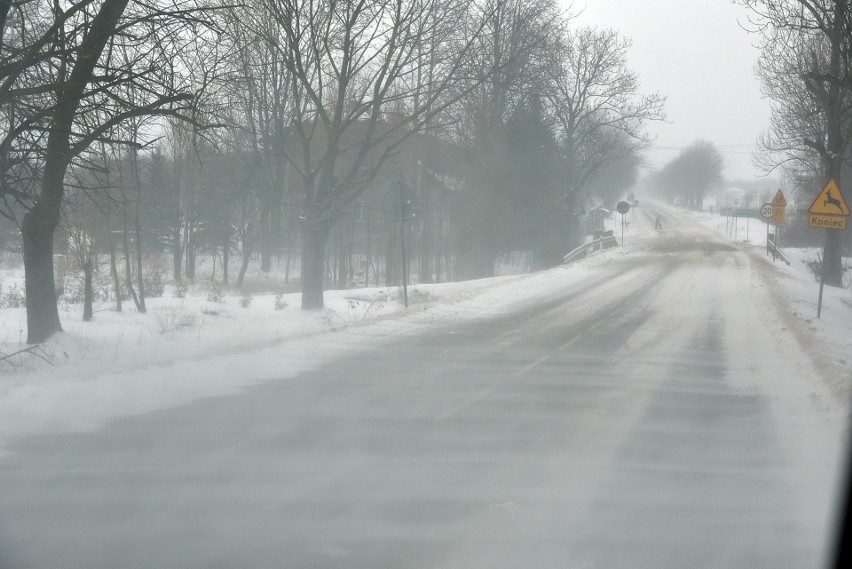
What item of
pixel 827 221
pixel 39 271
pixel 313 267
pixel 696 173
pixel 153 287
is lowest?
pixel 153 287

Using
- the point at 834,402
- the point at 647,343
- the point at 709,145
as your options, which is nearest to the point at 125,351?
the point at 647,343

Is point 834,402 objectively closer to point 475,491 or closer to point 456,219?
point 475,491

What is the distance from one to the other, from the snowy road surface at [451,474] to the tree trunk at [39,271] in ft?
14.7

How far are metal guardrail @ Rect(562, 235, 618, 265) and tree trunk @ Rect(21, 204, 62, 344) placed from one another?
31609 millimetres

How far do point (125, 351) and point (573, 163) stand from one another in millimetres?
43950

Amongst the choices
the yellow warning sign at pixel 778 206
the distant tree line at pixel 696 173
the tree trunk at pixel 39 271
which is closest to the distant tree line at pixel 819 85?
the yellow warning sign at pixel 778 206

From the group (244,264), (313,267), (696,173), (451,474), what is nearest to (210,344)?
(451,474)

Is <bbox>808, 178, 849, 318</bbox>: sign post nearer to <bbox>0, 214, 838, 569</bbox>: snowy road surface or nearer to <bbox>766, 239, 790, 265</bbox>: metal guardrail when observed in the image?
<bbox>0, 214, 838, 569</bbox>: snowy road surface

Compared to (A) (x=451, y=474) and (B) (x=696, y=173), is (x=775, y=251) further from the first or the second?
(B) (x=696, y=173)

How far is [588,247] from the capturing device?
151ft

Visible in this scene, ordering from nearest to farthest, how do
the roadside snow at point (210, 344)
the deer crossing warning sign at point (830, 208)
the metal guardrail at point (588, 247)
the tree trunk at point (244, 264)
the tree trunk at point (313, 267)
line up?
the roadside snow at point (210, 344)
the deer crossing warning sign at point (830, 208)
the tree trunk at point (313, 267)
the metal guardrail at point (588, 247)
the tree trunk at point (244, 264)

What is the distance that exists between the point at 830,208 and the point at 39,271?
15.3 meters

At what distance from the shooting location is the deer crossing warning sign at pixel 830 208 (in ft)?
→ 54.9

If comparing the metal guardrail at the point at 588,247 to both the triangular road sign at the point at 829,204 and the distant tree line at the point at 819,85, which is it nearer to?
the distant tree line at the point at 819,85
